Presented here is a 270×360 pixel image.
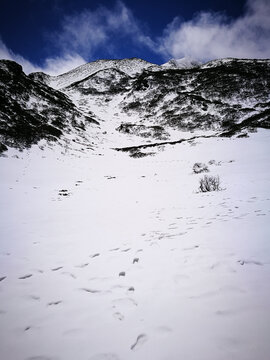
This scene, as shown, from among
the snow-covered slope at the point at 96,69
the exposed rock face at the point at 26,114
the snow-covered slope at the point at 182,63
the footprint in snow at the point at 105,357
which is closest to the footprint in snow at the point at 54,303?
the footprint in snow at the point at 105,357

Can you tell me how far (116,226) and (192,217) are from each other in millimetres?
1991

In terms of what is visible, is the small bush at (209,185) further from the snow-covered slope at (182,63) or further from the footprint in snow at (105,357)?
the snow-covered slope at (182,63)

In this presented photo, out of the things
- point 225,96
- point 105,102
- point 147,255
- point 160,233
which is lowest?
point 147,255

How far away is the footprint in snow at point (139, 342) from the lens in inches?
56.0

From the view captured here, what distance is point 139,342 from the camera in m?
1.46

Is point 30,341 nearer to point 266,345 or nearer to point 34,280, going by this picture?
point 34,280

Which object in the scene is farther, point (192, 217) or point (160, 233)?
point (192, 217)

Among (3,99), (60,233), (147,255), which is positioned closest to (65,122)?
(3,99)

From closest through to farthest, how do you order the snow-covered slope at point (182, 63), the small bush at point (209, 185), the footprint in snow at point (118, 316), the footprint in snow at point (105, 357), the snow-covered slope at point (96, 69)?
the footprint in snow at point (105, 357) < the footprint in snow at point (118, 316) < the small bush at point (209, 185) < the snow-covered slope at point (96, 69) < the snow-covered slope at point (182, 63)

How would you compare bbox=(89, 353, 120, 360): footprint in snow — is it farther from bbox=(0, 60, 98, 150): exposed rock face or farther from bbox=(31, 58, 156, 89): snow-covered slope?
bbox=(31, 58, 156, 89): snow-covered slope

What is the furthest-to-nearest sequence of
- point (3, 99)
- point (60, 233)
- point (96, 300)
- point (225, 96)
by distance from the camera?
point (225, 96) → point (3, 99) → point (60, 233) → point (96, 300)

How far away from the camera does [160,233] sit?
3732 mm

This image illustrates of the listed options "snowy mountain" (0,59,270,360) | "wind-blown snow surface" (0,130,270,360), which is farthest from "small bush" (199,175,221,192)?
"wind-blown snow surface" (0,130,270,360)

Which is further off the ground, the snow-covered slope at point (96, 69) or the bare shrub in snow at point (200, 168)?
the snow-covered slope at point (96, 69)
